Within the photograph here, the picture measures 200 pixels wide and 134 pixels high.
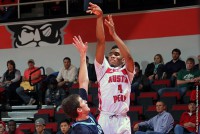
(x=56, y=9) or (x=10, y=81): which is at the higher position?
(x=56, y=9)

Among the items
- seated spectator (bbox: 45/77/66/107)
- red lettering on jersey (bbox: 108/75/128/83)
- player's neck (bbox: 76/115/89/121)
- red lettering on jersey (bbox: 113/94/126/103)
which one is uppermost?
red lettering on jersey (bbox: 108/75/128/83)

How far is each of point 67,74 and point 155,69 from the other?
94.7 inches

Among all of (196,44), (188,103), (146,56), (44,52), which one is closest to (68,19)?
(44,52)

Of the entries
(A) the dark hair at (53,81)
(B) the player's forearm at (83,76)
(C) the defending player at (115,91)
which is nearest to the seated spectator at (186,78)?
(A) the dark hair at (53,81)

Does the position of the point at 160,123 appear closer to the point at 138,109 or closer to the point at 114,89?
the point at 138,109

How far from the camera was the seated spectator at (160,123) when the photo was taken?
11.5 m

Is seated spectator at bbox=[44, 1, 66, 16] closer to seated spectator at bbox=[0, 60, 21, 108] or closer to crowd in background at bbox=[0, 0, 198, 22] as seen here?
crowd in background at bbox=[0, 0, 198, 22]

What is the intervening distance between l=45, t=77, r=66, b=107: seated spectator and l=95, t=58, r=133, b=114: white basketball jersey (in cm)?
716

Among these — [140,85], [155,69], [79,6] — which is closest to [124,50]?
[140,85]

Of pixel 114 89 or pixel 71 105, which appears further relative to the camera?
pixel 114 89

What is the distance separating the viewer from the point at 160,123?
11.6 meters

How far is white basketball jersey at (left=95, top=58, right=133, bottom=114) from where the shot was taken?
7.31 meters

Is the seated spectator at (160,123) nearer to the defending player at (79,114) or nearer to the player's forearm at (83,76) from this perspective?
the player's forearm at (83,76)

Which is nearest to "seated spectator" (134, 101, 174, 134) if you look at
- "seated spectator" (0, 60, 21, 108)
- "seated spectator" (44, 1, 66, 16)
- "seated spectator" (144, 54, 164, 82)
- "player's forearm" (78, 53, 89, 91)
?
"seated spectator" (144, 54, 164, 82)
